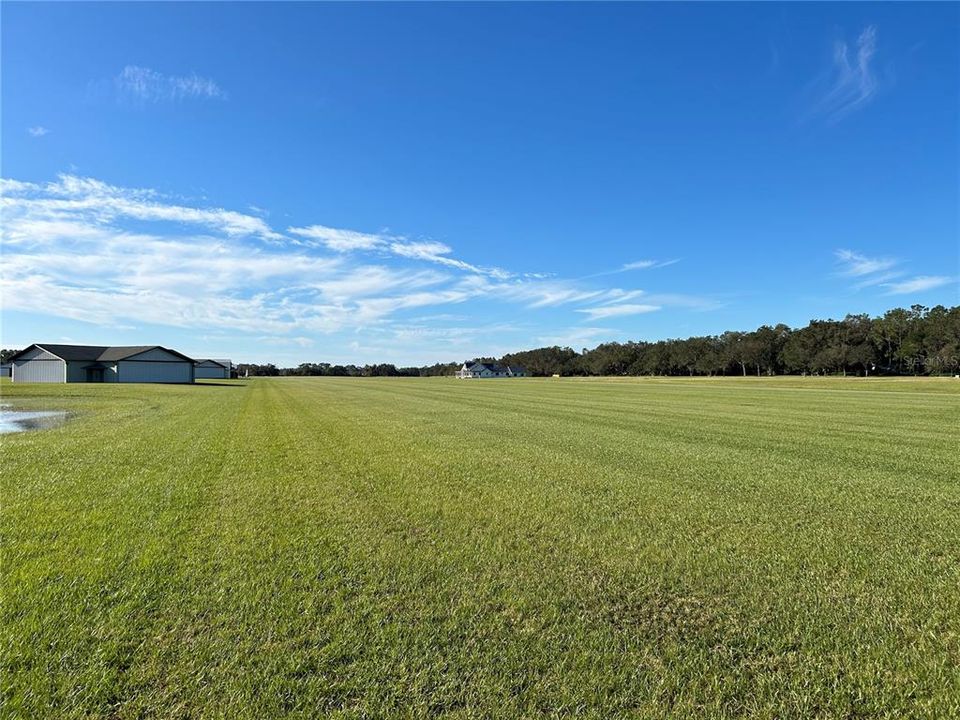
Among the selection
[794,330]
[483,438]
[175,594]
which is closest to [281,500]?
[175,594]

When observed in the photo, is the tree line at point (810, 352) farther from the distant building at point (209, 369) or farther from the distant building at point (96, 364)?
the distant building at point (96, 364)

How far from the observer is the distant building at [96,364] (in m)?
46.7

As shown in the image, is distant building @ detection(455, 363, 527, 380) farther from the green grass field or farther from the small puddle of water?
the green grass field

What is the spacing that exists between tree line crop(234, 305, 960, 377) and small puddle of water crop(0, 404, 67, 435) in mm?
114031

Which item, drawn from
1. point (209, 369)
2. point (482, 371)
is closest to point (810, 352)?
point (482, 371)

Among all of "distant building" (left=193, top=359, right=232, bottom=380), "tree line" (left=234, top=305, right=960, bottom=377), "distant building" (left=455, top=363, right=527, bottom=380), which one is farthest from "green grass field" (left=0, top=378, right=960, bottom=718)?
"distant building" (left=455, top=363, right=527, bottom=380)

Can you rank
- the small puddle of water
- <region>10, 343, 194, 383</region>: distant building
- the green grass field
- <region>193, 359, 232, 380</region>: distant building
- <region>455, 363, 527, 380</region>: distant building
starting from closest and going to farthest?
the green grass field → the small puddle of water → <region>10, 343, 194, 383</region>: distant building → <region>193, 359, 232, 380</region>: distant building → <region>455, 363, 527, 380</region>: distant building

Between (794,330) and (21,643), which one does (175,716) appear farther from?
(794,330)

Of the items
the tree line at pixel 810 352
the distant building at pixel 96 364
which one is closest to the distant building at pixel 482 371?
the tree line at pixel 810 352

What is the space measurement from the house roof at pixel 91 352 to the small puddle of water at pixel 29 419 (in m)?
33.2

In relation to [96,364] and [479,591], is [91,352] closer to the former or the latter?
[96,364]

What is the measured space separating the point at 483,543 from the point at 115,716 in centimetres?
303

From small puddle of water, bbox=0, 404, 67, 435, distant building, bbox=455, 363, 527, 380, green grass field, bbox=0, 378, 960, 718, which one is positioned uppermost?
distant building, bbox=455, 363, 527, 380

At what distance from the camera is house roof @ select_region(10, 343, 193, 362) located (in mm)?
46844
